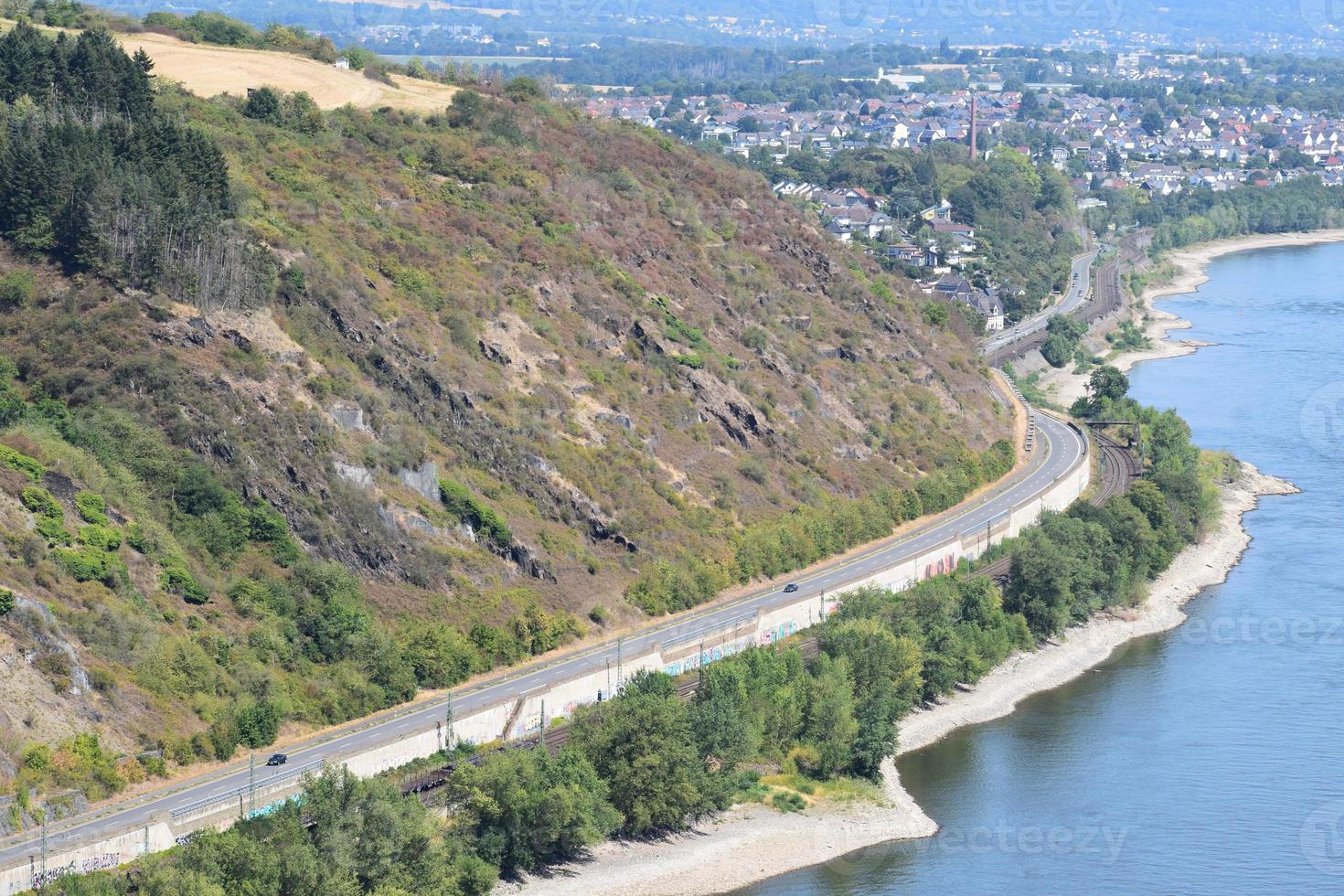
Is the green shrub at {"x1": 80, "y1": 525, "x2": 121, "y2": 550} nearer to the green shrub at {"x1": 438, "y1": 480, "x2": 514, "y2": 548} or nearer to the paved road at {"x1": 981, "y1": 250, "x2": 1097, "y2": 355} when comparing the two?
the green shrub at {"x1": 438, "y1": 480, "x2": 514, "y2": 548}

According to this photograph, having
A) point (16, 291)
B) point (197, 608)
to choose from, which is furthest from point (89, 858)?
point (16, 291)

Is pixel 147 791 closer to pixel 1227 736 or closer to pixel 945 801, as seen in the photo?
pixel 945 801

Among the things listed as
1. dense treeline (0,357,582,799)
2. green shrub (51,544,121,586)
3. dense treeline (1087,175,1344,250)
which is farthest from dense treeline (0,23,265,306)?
dense treeline (1087,175,1344,250)

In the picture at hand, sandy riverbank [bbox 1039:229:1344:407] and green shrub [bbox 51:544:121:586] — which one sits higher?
green shrub [bbox 51:544:121:586]

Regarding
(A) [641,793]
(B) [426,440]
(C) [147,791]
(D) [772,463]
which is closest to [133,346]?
(B) [426,440]

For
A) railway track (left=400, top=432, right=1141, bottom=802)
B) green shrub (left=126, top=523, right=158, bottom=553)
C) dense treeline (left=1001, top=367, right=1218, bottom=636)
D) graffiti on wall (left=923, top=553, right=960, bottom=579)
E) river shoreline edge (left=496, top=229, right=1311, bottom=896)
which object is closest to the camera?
railway track (left=400, top=432, right=1141, bottom=802)

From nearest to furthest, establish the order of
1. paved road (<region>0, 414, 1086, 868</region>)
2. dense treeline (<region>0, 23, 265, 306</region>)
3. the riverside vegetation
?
the riverside vegetation → paved road (<region>0, 414, 1086, 868</region>) → dense treeline (<region>0, 23, 265, 306</region>)

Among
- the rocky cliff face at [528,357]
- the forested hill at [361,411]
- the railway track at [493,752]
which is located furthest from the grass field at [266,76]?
the railway track at [493,752]
